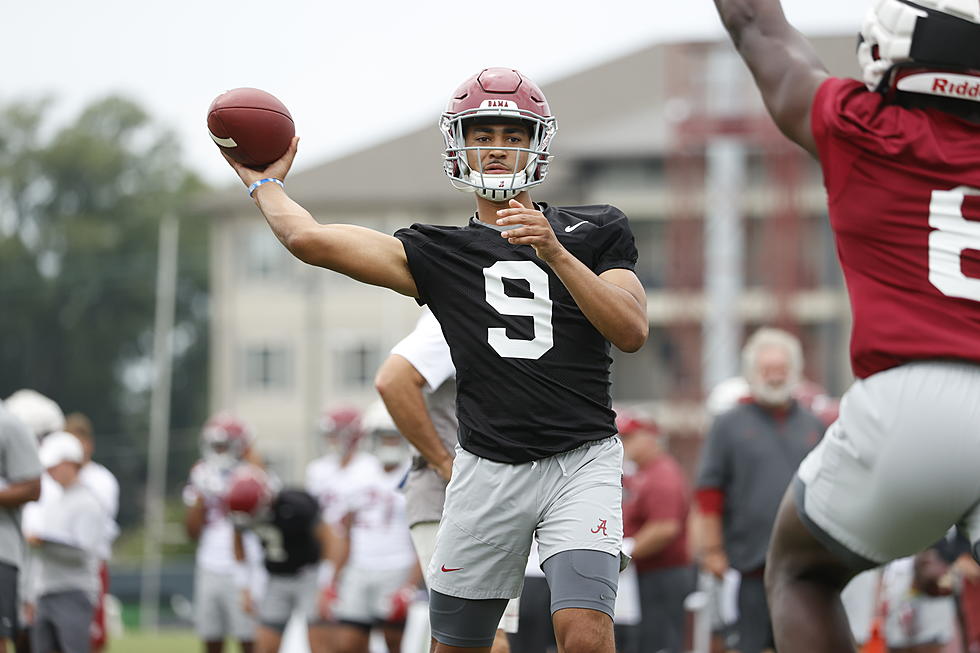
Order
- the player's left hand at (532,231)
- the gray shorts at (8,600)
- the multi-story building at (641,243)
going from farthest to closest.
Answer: the multi-story building at (641,243), the gray shorts at (8,600), the player's left hand at (532,231)

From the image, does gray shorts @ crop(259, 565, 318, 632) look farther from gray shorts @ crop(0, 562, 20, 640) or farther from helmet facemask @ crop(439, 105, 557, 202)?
helmet facemask @ crop(439, 105, 557, 202)

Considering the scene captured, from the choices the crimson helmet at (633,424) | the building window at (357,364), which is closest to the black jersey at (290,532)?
the crimson helmet at (633,424)

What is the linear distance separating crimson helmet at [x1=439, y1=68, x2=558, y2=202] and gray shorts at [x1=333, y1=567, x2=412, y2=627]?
22.8 feet

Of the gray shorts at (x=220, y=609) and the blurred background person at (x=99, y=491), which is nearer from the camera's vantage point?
the blurred background person at (x=99, y=491)

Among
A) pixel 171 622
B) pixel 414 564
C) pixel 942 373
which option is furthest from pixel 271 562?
pixel 171 622

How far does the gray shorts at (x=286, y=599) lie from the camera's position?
11.2 metres

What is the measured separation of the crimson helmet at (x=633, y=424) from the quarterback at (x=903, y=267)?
271 inches

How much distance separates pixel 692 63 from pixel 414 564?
93.1 ft

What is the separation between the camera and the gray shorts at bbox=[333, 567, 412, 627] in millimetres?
11164

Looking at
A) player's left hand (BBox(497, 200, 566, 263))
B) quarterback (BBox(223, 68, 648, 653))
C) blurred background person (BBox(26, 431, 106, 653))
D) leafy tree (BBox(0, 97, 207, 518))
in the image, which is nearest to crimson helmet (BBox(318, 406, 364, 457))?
blurred background person (BBox(26, 431, 106, 653))

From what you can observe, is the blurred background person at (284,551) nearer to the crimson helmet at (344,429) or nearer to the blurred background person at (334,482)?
the blurred background person at (334,482)

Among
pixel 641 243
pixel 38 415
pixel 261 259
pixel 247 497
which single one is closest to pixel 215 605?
pixel 247 497

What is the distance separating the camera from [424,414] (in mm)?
5789

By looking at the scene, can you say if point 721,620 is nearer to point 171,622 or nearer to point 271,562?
point 271,562
